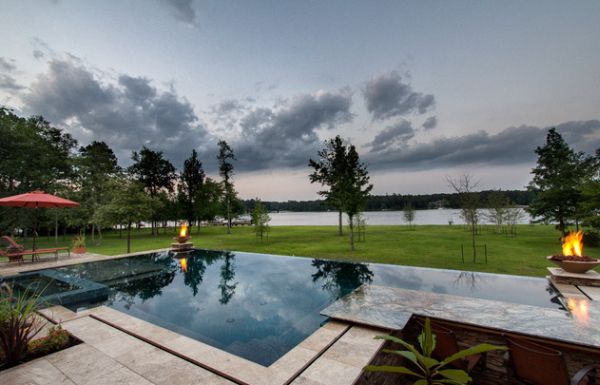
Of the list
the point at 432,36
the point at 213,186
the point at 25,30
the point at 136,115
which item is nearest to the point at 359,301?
the point at 432,36

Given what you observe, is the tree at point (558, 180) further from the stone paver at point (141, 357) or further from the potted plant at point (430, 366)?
the stone paver at point (141, 357)

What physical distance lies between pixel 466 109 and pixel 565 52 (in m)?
5.04

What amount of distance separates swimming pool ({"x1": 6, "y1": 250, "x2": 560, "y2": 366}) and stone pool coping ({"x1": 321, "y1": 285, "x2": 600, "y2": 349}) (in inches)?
38.8

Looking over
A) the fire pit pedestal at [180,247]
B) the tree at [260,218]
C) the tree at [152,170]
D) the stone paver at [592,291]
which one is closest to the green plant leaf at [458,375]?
the stone paver at [592,291]

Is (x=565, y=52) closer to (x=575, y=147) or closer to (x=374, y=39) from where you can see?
(x=374, y=39)

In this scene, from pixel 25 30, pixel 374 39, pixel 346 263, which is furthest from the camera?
pixel 374 39

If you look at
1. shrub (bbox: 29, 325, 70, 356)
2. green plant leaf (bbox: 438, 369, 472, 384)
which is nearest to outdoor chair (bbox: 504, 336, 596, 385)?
green plant leaf (bbox: 438, 369, 472, 384)

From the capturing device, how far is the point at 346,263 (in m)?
11.2

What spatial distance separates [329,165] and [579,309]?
2486cm

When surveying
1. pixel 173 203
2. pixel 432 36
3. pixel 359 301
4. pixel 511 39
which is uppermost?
pixel 432 36

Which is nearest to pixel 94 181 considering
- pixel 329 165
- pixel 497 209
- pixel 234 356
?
pixel 329 165

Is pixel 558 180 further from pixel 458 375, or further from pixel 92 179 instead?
pixel 92 179

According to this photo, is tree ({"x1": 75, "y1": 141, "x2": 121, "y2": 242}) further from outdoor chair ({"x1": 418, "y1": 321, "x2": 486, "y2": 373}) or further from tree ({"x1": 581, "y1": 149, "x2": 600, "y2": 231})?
tree ({"x1": 581, "y1": 149, "x2": 600, "y2": 231})

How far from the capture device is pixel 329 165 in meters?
29.3
